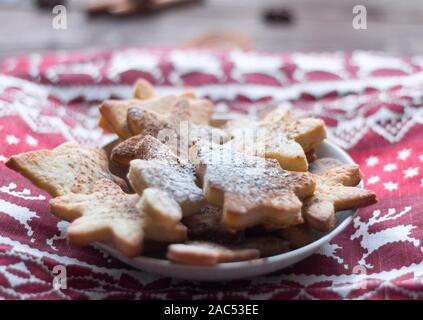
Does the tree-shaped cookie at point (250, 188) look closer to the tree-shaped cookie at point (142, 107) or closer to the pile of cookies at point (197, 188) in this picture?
the pile of cookies at point (197, 188)

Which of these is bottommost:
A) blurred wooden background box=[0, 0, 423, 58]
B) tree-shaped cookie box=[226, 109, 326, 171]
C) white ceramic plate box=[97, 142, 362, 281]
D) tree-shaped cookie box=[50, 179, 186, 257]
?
white ceramic plate box=[97, 142, 362, 281]

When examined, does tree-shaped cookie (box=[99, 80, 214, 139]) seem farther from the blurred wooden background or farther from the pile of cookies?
the blurred wooden background

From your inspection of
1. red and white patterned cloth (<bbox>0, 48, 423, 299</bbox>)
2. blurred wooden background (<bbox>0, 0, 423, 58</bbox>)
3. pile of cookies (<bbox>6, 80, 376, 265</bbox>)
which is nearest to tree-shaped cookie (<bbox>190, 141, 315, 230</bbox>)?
pile of cookies (<bbox>6, 80, 376, 265</bbox>)

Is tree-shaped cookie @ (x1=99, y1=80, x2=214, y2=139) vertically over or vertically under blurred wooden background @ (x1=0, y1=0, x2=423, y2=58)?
under

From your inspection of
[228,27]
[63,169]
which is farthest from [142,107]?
[228,27]

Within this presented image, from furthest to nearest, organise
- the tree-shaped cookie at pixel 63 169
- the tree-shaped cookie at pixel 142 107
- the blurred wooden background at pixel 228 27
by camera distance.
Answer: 1. the blurred wooden background at pixel 228 27
2. the tree-shaped cookie at pixel 142 107
3. the tree-shaped cookie at pixel 63 169

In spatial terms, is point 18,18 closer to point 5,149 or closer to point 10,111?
point 10,111

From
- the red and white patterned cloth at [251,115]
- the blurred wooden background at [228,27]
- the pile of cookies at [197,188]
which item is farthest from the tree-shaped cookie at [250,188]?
the blurred wooden background at [228,27]
